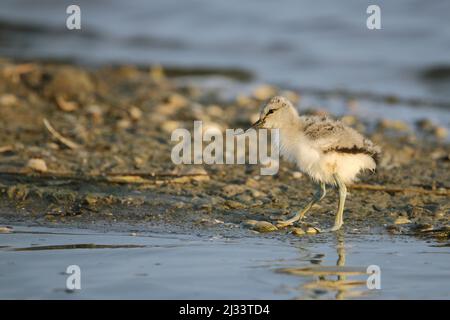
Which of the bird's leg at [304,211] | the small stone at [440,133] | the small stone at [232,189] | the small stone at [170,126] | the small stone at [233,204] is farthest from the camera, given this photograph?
the small stone at [440,133]

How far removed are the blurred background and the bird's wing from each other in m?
5.54

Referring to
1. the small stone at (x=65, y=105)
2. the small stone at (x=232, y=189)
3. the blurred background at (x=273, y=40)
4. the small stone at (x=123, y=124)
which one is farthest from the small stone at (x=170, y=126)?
the blurred background at (x=273, y=40)

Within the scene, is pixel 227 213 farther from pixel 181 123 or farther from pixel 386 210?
pixel 181 123

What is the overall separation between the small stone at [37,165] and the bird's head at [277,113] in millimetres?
1791

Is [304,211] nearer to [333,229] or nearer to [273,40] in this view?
[333,229]

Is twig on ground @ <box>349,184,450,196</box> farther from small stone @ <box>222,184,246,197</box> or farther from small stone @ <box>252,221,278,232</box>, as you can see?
small stone @ <box>252,221,278,232</box>

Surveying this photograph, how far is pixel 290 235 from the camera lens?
208 inches

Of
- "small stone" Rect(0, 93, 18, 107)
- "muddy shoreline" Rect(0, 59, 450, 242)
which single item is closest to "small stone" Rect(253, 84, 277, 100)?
"muddy shoreline" Rect(0, 59, 450, 242)

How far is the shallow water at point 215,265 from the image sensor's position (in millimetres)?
4215

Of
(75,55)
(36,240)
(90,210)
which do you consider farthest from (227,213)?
(75,55)

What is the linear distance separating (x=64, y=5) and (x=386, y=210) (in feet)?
44.5

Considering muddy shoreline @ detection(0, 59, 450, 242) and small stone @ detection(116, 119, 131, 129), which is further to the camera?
small stone @ detection(116, 119, 131, 129)

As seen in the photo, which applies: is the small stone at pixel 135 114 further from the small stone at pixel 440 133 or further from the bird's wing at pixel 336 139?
the bird's wing at pixel 336 139

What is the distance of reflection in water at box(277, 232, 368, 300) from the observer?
419 cm
